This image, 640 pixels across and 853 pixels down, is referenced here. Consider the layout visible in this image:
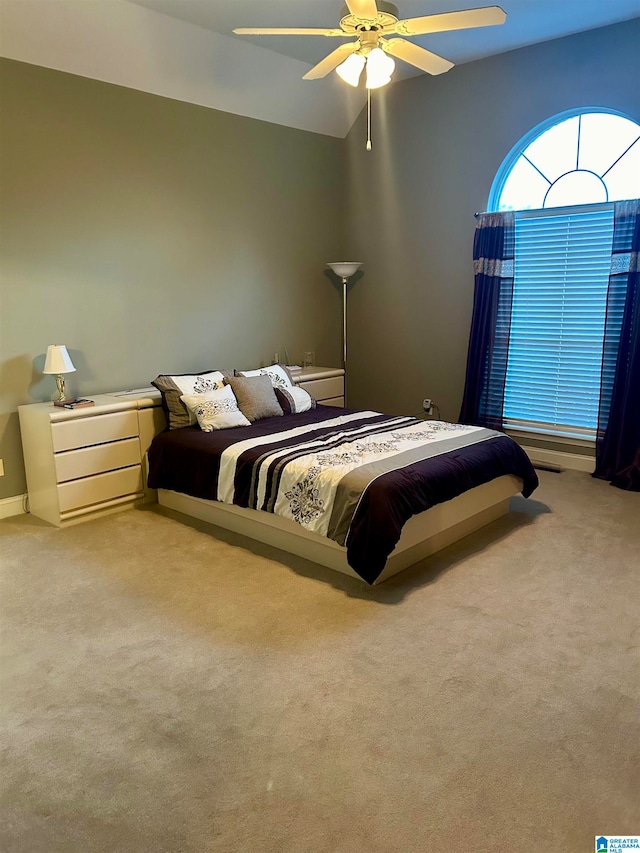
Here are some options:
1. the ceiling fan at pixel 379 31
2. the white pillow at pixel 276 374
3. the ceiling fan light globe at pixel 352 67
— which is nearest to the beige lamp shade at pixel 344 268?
the white pillow at pixel 276 374

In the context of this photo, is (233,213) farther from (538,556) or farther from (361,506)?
(538,556)

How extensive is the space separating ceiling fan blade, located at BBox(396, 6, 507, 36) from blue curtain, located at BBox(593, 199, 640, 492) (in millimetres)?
2057

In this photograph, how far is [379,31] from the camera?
2973 mm

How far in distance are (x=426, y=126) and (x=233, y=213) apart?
1.79 meters

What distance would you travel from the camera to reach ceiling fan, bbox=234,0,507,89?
281 cm

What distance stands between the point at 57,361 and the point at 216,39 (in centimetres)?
248

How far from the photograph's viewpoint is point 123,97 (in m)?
4.37

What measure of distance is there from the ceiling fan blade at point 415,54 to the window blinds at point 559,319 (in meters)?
1.85

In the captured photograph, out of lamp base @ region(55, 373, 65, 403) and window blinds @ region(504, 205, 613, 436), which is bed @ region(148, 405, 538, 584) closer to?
lamp base @ region(55, 373, 65, 403)

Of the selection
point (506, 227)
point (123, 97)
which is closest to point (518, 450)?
point (506, 227)

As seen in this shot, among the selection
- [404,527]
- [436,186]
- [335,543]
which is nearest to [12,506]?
[335,543]

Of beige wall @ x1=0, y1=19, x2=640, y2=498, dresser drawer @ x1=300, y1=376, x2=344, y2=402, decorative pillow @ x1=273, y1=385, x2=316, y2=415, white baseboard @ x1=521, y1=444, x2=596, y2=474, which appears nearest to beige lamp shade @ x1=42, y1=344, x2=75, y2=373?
beige wall @ x1=0, y1=19, x2=640, y2=498

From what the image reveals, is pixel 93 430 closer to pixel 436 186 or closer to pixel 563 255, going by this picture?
pixel 436 186

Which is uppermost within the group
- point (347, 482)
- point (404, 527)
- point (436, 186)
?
point (436, 186)
